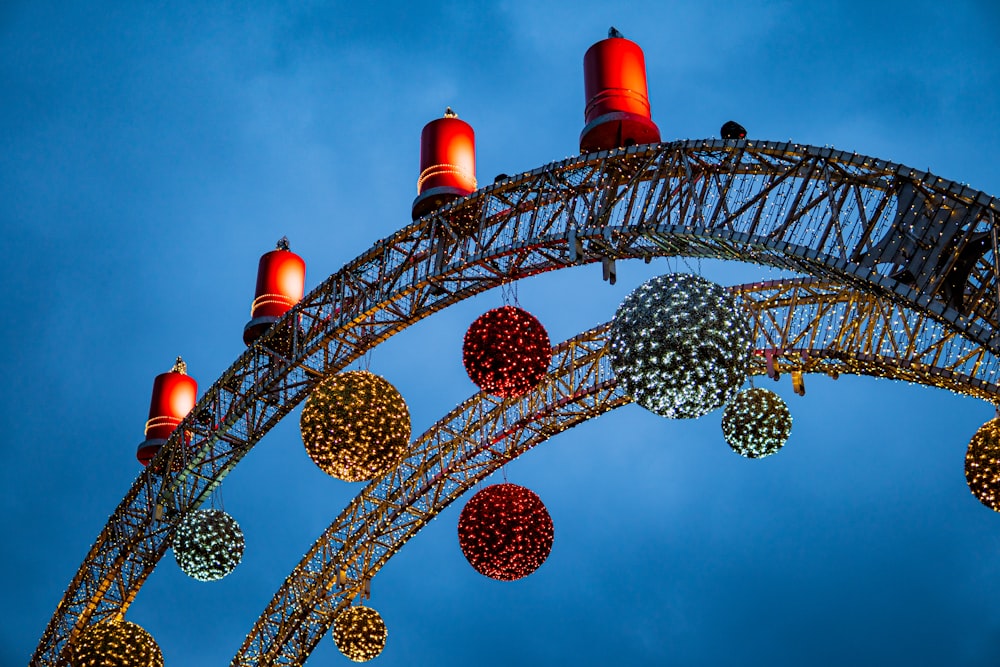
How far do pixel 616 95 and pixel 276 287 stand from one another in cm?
520

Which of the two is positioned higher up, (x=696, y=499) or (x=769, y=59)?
(x=769, y=59)

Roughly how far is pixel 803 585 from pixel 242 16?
57.6m

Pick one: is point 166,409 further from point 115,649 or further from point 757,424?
point 757,424

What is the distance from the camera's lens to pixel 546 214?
32.0ft

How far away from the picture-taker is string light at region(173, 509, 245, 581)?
10812 millimetres

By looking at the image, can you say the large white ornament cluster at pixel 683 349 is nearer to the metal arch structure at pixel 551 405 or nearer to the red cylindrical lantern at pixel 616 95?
the red cylindrical lantern at pixel 616 95

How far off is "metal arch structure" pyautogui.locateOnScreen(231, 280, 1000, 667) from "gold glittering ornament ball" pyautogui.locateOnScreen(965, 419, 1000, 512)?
6.03 feet

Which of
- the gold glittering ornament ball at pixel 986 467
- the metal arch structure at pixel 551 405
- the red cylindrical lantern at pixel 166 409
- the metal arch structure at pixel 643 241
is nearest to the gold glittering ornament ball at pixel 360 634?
the metal arch structure at pixel 551 405

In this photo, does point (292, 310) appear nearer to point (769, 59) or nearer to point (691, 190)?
point (691, 190)

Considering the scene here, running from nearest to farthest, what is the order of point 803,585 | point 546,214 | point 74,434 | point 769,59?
point 546,214
point 803,585
point 74,434
point 769,59

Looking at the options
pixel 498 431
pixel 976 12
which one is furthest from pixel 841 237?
pixel 976 12

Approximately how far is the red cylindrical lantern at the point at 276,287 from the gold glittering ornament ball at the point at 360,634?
438 centimetres

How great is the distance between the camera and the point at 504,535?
9.34 metres

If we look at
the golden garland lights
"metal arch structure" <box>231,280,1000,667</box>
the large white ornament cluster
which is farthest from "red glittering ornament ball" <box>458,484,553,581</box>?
"metal arch structure" <box>231,280,1000,667</box>
